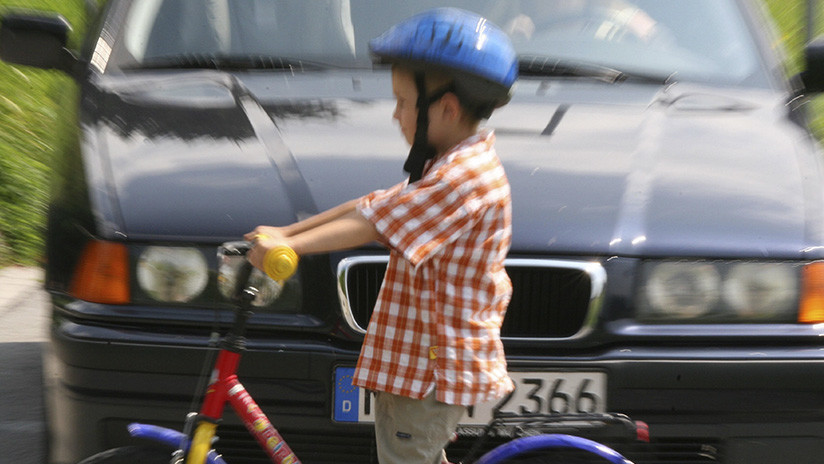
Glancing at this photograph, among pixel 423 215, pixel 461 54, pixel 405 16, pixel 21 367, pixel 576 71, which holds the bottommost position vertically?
pixel 21 367

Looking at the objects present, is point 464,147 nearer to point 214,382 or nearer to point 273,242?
point 273,242

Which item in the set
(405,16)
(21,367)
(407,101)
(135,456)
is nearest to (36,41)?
(405,16)

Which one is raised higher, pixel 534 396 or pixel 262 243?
pixel 262 243

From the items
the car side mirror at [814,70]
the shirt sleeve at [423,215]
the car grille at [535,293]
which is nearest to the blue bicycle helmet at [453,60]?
the shirt sleeve at [423,215]

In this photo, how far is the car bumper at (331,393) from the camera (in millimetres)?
2744

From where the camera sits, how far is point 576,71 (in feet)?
12.7

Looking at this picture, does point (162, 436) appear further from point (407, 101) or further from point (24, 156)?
point (24, 156)

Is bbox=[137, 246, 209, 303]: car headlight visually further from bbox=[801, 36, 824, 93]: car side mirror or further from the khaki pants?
bbox=[801, 36, 824, 93]: car side mirror

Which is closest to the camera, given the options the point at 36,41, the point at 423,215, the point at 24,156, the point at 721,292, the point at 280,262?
the point at 280,262

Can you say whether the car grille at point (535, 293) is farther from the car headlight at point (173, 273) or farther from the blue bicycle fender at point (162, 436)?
the blue bicycle fender at point (162, 436)

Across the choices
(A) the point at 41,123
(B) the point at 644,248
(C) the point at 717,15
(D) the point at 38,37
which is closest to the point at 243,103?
(D) the point at 38,37

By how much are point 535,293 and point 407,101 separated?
747 mm

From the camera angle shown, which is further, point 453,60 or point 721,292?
point 721,292

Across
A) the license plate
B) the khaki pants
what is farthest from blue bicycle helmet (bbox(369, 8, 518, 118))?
Result: the license plate
